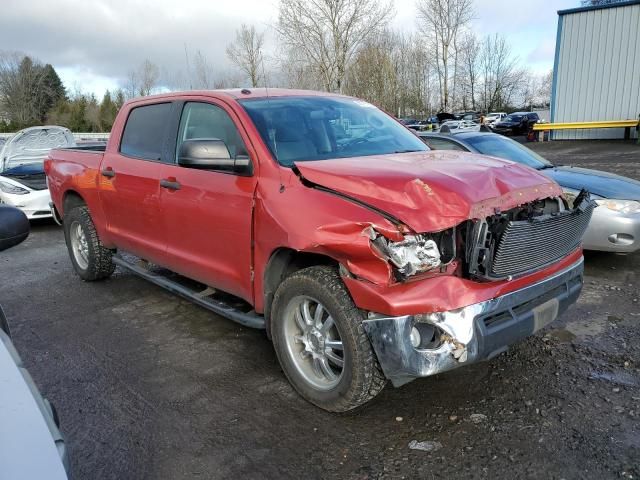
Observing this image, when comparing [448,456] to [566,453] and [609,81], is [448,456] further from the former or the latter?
[609,81]

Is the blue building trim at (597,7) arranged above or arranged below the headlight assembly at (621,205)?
above

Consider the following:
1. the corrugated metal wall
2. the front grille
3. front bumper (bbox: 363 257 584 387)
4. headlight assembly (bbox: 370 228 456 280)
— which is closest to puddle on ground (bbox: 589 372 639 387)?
the front grille

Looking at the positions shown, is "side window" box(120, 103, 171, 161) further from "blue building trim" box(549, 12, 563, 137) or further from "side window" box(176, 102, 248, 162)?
"blue building trim" box(549, 12, 563, 137)

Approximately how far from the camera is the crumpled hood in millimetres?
2666

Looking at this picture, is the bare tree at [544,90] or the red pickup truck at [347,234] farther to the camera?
the bare tree at [544,90]

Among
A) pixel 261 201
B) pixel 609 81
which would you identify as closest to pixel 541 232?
pixel 261 201

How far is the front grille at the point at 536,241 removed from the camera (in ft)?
9.14

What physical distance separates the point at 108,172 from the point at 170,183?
1.23 m

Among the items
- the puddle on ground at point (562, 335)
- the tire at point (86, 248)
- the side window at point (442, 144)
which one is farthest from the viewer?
the side window at point (442, 144)

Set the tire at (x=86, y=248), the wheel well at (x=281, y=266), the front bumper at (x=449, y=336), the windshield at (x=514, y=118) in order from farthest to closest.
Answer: the windshield at (x=514, y=118)
the tire at (x=86, y=248)
the wheel well at (x=281, y=266)
the front bumper at (x=449, y=336)

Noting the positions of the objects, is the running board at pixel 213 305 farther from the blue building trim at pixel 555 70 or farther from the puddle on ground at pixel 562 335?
the blue building trim at pixel 555 70

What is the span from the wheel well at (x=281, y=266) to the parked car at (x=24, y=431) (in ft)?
5.76

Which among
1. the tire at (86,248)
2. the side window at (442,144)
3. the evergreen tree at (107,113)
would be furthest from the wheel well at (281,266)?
the evergreen tree at (107,113)

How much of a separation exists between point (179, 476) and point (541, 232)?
234 centimetres
